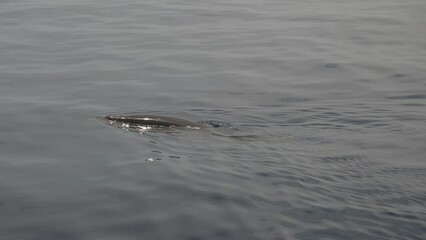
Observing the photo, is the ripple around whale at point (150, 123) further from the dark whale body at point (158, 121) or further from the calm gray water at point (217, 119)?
the calm gray water at point (217, 119)

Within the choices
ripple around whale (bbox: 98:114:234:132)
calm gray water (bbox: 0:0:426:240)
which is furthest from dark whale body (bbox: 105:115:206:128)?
calm gray water (bbox: 0:0:426:240)

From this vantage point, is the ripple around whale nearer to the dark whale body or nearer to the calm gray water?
the dark whale body

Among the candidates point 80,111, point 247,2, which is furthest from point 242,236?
point 247,2

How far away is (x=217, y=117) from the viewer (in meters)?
9.73

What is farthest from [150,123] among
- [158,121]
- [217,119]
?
[217,119]

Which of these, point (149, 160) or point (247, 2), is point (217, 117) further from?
point (247, 2)

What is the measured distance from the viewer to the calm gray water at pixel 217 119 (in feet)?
21.0

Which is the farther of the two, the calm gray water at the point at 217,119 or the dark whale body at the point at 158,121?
the dark whale body at the point at 158,121

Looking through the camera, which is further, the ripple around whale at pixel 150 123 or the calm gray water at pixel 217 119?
the ripple around whale at pixel 150 123

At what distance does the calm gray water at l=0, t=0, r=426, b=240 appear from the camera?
6.39 meters

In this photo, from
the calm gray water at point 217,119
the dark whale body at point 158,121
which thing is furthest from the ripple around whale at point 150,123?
the calm gray water at point 217,119

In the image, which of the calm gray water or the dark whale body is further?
the dark whale body

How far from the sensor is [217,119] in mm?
9633

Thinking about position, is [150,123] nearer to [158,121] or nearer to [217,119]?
[158,121]
